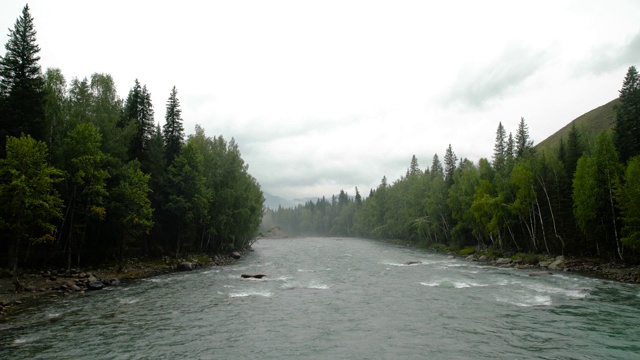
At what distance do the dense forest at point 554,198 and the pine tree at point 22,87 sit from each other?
204 ft

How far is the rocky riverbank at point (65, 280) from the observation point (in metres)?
27.9

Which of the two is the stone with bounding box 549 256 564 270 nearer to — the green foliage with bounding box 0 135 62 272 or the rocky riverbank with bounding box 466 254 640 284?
the rocky riverbank with bounding box 466 254 640 284

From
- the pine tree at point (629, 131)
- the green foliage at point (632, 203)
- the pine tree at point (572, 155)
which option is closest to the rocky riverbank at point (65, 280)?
the green foliage at point (632, 203)

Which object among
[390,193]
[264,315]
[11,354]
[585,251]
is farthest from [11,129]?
[390,193]

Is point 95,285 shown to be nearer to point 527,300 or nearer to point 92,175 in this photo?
point 92,175

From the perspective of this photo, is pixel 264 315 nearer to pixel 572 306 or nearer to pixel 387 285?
pixel 387 285

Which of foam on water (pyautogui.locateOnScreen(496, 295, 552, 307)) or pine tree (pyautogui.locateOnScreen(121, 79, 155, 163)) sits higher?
pine tree (pyautogui.locateOnScreen(121, 79, 155, 163))

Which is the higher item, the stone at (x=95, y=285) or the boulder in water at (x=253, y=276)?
the stone at (x=95, y=285)

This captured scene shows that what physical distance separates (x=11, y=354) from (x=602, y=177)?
190ft

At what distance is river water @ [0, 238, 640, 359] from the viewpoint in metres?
17.5

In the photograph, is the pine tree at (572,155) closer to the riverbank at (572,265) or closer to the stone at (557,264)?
the riverbank at (572,265)

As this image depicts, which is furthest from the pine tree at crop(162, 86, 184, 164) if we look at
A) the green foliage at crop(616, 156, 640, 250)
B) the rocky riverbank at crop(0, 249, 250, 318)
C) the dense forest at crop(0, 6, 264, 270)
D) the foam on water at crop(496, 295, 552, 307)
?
the green foliage at crop(616, 156, 640, 250)

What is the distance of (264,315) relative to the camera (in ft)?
80.7

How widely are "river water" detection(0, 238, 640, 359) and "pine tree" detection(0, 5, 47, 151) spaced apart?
17.5 metres
